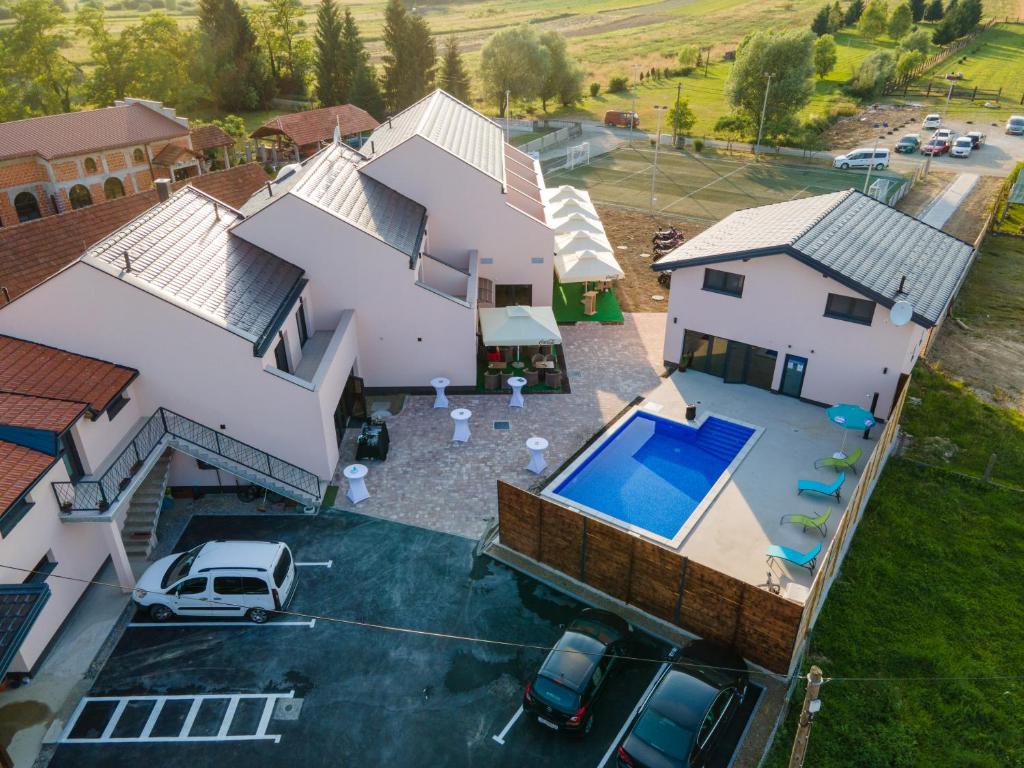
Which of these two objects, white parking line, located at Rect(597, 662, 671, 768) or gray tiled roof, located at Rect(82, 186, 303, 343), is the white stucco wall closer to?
white parking line, located at Rect(597, 662, 671, 768)

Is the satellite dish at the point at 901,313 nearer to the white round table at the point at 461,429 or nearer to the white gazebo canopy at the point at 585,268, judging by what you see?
the white gazebo canopy at the point at 585,268

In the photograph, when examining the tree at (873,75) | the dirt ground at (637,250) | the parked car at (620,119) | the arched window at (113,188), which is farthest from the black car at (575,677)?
the tree at (873,75)

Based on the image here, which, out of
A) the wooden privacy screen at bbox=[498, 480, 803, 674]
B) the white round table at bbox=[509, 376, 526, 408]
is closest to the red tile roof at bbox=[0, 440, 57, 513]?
the wooden privacy screen at bbox=[498, 480, 803, 674]

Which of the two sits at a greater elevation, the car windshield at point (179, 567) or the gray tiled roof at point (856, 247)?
the gray tiled roof at point (856, 247)

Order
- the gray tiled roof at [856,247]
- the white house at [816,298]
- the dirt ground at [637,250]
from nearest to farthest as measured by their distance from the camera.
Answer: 1. the gray tiled roof at [856,247]
2. the white house at [816,298]
3. the dirt ground at [637,250]

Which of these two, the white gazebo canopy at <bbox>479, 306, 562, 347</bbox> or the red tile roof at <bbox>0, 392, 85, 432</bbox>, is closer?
the red tile roof at <bbox>0, 392, 85, 432</bbox>

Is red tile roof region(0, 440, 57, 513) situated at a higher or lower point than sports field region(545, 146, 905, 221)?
higher

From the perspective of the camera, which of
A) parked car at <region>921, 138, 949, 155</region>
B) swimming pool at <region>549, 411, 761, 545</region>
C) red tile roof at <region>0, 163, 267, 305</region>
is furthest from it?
parked car at <region>921, 138, 949, 155</region>

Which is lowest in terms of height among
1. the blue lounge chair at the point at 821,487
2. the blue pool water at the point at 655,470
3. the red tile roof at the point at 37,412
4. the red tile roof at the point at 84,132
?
the blue pool water at the point at 655,470
